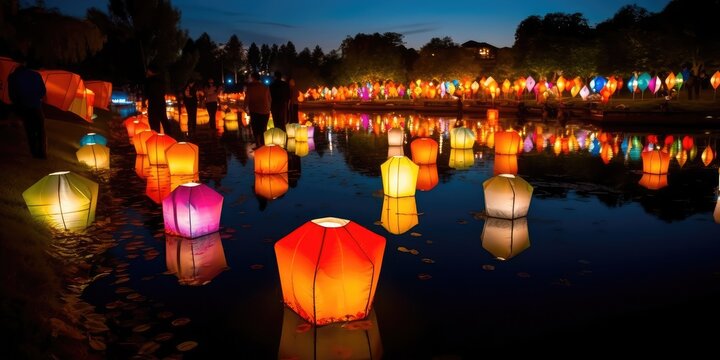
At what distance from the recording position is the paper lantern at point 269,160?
10.3m

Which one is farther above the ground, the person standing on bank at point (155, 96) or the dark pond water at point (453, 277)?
the person standing on bank at point (155, 96)

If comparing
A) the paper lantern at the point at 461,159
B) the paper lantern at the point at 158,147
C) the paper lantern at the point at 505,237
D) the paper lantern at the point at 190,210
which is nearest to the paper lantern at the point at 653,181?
the paper lantern at the point at 461,159

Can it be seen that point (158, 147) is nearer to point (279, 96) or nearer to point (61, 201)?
point (279, 96)

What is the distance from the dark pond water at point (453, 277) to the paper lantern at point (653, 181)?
0.11 m

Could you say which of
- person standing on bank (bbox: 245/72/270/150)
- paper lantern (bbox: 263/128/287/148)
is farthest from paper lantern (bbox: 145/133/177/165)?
paper lantern (bbox: 263/128/287/148)

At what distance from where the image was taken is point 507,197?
267 inches

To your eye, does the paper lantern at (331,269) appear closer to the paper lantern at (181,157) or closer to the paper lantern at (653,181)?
the paper lantern at (181,157)

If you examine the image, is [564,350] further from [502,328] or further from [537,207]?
[537,207]

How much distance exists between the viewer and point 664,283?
4637 millimetres

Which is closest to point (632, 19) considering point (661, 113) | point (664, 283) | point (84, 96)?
point (661, 113)

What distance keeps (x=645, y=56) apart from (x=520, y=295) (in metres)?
38.4

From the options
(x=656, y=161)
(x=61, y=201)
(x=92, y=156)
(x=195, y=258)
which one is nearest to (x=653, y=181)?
(x=656, y=161)

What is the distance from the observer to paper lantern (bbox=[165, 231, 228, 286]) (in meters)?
4.84

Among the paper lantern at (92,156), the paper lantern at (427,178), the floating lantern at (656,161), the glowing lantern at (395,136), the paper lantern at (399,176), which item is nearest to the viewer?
the paper lantern at (399,176)
